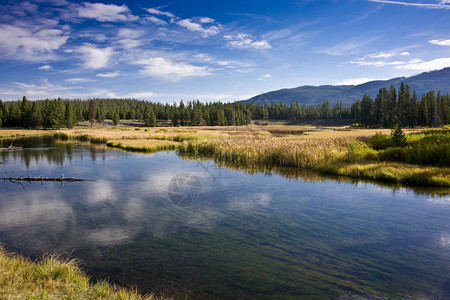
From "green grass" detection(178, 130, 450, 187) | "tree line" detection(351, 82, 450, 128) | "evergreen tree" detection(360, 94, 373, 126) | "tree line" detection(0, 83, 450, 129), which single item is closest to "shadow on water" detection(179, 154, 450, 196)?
"green grass" detection(178, 130, 450, 187)

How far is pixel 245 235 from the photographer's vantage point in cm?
1010

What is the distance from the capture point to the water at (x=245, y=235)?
7121mm

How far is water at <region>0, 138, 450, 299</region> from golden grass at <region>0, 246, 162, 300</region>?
1.19 meters

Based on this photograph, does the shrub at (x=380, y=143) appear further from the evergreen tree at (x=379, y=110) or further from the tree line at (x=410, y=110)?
the evergreen tree at (x=379, y=110)

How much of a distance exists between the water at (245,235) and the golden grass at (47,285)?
119 centimetres

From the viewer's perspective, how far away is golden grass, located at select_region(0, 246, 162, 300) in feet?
17.2

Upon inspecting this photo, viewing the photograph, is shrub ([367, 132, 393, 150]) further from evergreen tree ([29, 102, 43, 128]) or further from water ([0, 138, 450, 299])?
evergreen tree ([29, 102, 43, 128])

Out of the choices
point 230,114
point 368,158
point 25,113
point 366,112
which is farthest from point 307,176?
point 230,114

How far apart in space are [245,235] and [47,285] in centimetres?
636

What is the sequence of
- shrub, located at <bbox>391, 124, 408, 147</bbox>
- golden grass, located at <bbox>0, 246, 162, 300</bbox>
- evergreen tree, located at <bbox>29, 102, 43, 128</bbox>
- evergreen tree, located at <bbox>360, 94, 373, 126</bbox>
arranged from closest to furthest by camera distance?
golden grass, located at <bbox>0, 246, 162, 300</bbox>, shrub, located at <bbox>391, 124, 408, 147</bbox>, evergreen tree, located at <bbox>29, 102, 43, 128</bbox>, evergreen tree, located at <bbox>360, 94, 373, 126</bbox>

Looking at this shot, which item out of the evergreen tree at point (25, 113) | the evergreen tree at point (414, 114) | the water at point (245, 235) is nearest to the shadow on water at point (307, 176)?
the water at point (245, 235)

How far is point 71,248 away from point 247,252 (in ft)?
19.3

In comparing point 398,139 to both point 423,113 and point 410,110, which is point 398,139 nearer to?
point 410,110

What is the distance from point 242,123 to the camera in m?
139
